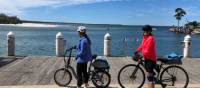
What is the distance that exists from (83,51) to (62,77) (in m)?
1.42

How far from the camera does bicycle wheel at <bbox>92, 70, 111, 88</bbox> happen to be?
40.5 ft

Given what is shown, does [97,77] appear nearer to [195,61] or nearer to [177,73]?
[177,73]

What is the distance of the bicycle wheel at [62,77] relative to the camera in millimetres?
12648

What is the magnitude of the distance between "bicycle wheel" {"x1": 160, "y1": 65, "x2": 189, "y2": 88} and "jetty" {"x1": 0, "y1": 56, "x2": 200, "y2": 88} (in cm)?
85

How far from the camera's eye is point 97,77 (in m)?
12.4

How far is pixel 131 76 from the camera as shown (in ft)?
40.4

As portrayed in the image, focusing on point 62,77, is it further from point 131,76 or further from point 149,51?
point 149,51

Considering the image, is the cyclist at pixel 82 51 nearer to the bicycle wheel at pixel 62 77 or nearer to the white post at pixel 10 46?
the bicycle wheel at pixel 62 77

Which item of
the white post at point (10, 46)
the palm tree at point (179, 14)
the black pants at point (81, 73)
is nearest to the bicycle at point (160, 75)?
the black pants at point (81, 73)

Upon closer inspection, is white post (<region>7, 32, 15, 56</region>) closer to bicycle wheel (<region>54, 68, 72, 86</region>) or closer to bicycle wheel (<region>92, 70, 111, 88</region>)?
bicycle wheel (<region>54, 68, 72, 86</region>)

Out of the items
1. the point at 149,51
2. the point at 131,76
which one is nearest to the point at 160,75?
the point at 131,76

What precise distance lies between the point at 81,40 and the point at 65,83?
5.57 feet

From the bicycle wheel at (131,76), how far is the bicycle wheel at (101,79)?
0.36 m

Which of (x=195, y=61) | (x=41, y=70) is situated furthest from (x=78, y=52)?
(x=195, y=61)
